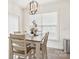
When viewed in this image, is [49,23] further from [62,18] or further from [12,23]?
[12,23]

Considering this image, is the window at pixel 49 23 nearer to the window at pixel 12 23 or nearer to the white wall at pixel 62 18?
the white wall at pixel 62 18

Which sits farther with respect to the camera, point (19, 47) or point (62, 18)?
point (62, 18)

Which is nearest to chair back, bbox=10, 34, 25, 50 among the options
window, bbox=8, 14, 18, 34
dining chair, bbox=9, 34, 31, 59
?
dining chair, bbox=9, 34, 31, 59

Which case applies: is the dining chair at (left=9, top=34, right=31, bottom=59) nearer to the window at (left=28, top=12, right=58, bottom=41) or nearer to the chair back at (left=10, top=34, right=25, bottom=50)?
the chair back at (left=10, top=34, right=25, bottom=50)

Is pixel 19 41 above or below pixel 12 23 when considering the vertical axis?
below

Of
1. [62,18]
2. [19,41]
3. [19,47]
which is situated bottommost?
[19,47]

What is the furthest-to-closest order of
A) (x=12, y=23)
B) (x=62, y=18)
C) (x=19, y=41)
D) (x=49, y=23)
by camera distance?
(x=12, y=23) < (x=49, y=23) < (x=62, y=18) < (x=19, y=41)

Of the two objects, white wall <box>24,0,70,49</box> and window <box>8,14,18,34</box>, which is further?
window <box>8,14,18,34</box>

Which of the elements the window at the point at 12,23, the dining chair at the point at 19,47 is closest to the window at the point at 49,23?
the window at the point at 12,23

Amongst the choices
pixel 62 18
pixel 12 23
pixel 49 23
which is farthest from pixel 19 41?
pixel 12 23

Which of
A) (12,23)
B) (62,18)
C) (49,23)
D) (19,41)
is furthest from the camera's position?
(12,23)

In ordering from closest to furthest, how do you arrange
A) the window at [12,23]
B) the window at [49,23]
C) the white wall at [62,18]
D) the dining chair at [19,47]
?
the dining chair at [19,47]
the white wall at [62,18]
the window at [49,23]
the window at [12,23]

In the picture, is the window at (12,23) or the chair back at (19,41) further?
the window at (12,23)
